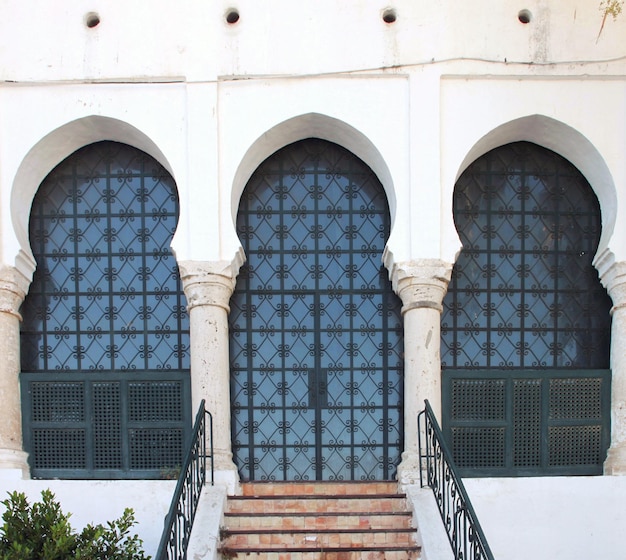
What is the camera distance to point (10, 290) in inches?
495

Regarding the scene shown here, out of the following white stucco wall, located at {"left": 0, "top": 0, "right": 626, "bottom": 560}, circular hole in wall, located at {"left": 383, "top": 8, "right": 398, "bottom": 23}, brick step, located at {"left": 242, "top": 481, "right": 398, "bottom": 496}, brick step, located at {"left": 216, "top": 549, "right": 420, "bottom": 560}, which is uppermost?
circular hole in wall, located at {"left": 383, "top": 8, "right": 398, "bottom": 23}

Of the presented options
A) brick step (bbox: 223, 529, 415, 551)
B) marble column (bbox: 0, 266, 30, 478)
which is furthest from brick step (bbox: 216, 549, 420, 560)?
marble column (bbox: 0, 266, 30, 478)

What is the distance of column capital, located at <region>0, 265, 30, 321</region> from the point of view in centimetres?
1252

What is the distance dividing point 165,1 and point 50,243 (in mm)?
3080

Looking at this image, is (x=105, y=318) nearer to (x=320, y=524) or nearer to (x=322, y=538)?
(x=320, y=524)

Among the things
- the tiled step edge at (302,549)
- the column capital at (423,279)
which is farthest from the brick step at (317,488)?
the column capital at (423,279)

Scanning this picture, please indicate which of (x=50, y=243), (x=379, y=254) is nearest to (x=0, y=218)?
(x=50, y=243)

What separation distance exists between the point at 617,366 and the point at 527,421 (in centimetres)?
117

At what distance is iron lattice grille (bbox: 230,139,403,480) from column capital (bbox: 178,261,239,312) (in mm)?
691

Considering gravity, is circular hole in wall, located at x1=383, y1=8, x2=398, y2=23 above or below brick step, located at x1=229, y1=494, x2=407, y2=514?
above

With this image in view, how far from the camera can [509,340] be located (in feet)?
43.0

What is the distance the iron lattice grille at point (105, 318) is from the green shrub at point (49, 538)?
8.81ft

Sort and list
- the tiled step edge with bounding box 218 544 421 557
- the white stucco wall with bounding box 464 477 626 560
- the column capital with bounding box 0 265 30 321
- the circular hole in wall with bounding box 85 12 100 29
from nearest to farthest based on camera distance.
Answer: the tiled step edge with bounding box 218 544 421 557
the white stucco wall with bounding box 464 477 626 560
the column capital with bounding box 0 265 30 321
the circular hole in wall with bounding box 85 12 100 29

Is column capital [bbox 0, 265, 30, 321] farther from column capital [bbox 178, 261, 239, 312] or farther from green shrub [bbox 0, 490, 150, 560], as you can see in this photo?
green shrub [bbox 0, 490, 150, 560]
